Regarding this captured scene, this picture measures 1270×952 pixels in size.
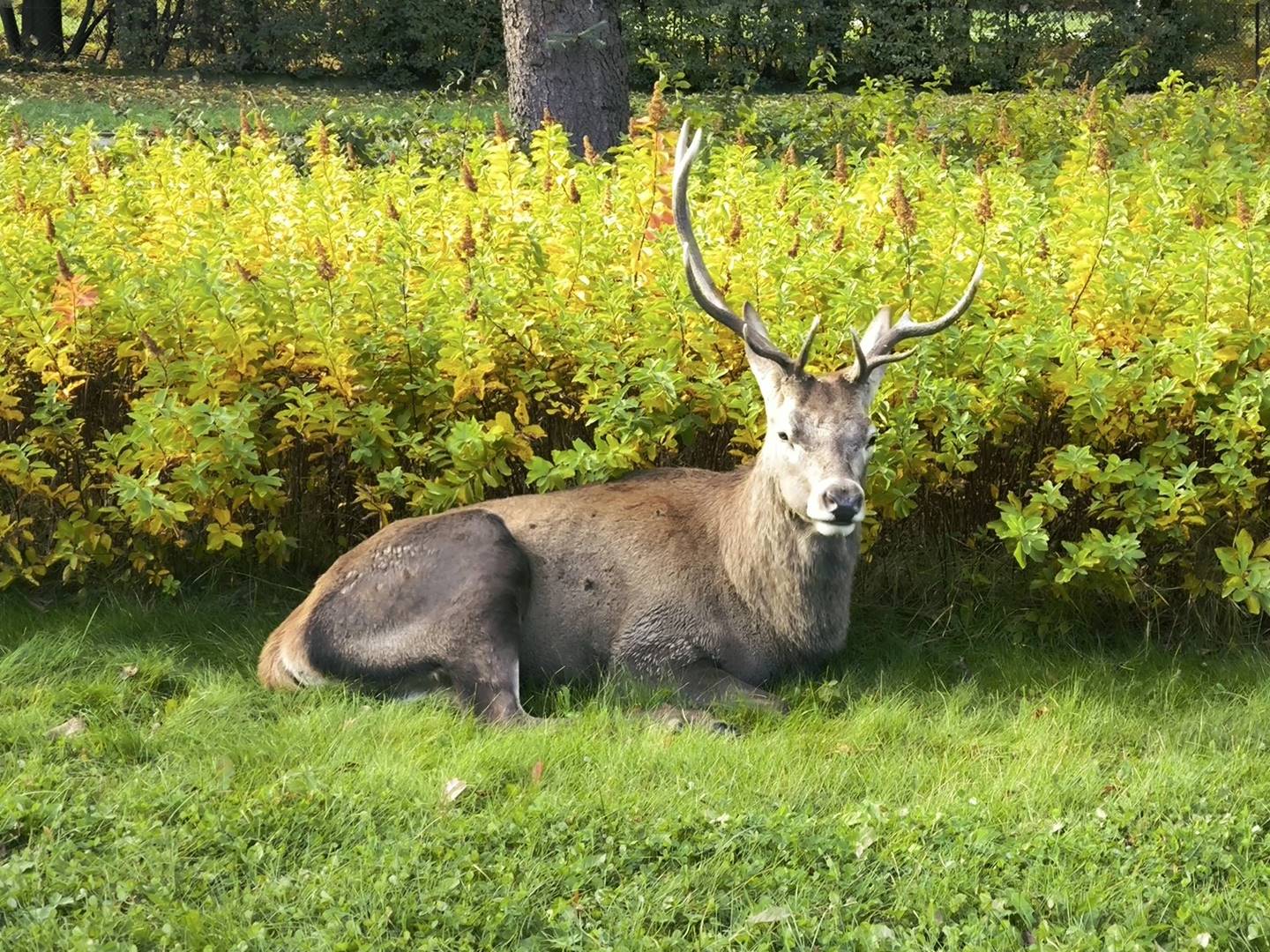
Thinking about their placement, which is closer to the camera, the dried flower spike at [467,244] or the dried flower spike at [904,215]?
the dried flower spike at [904,215]

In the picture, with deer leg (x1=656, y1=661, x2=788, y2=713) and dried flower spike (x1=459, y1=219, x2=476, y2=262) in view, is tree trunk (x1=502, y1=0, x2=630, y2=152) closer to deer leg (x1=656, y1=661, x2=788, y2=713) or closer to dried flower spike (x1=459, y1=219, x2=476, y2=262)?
dried flower spike (x1=459, y1=219, x2=476, y2=262)

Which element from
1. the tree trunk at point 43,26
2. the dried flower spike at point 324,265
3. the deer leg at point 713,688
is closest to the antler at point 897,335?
the deer leg at point 713,688

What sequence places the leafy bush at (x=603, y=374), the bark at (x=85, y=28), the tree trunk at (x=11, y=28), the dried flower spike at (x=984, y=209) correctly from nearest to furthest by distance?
the leafy bush at (x=603, y=374)
the dried flower spike at (x=984, y=209)
the bark at (x=85, y=28)
the tree trunk at (x=11, y=28)

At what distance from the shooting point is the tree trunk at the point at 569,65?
8.96 metres

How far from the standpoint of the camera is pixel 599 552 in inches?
210

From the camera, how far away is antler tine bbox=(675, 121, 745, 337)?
16.5 feet

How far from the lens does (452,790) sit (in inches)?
169

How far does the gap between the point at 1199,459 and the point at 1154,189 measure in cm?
135

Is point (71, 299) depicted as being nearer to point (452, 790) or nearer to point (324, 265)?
point (324, 265)

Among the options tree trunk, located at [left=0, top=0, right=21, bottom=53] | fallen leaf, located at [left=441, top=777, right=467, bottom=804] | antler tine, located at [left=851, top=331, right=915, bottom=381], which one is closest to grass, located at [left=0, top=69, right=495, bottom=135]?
tree trunk, located at [left=0, top=0, right=21, bottom=53]

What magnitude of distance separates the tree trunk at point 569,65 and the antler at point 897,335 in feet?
14.6

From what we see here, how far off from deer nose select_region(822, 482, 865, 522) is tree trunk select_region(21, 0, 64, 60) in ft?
72.6

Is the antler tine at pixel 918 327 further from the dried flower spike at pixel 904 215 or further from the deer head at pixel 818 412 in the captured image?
the dried flower spike at pixel 904 215

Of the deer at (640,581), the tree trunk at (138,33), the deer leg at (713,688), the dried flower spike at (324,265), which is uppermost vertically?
the tree trunk at (138,33)
